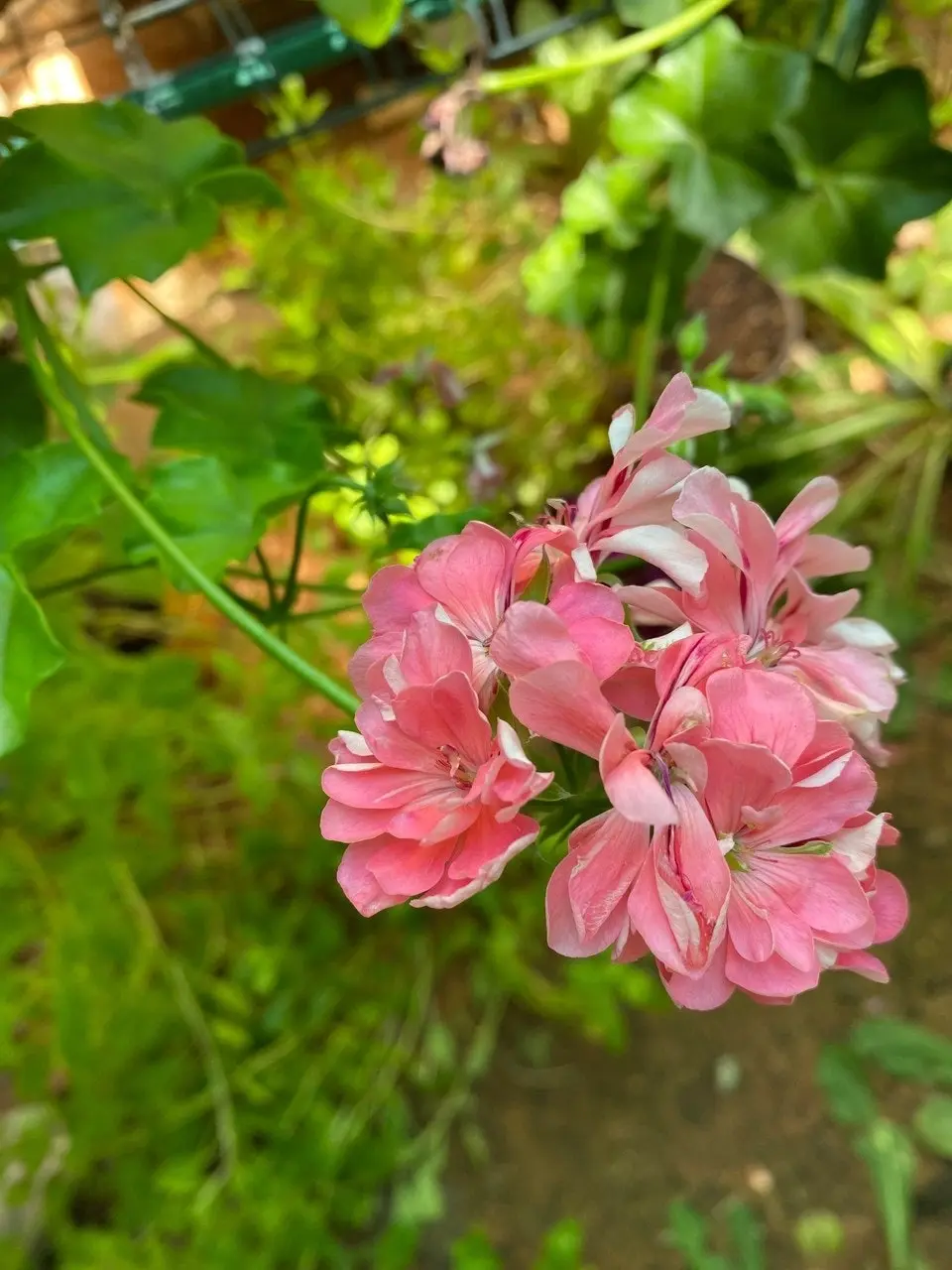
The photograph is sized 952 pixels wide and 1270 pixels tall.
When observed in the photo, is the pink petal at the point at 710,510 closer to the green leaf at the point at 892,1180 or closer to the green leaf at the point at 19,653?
the green leaf at the point at 19,653

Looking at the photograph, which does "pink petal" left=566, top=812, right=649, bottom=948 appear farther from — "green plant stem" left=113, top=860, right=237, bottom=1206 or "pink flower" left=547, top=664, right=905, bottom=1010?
"green plant stem" left=113, top=860, right=237, bottom=1206

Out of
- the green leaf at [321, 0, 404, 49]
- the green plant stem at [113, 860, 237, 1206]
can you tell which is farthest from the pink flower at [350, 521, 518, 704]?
the green plant stem at [113, 860, 237, 1206]

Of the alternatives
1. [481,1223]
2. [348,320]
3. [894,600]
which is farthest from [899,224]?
[481,1223]

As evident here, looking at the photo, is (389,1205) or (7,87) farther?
(389,1205)

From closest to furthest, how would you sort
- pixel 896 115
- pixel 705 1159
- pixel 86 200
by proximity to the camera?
pixel 86 200 < pixel 896 115 < pixel 705 1159

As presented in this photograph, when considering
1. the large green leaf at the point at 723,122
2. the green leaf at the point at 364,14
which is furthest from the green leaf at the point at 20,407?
the large green leaf at the point at 723,122

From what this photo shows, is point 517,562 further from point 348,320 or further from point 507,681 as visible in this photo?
point 348,320

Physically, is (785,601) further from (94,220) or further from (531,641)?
(94,220)
